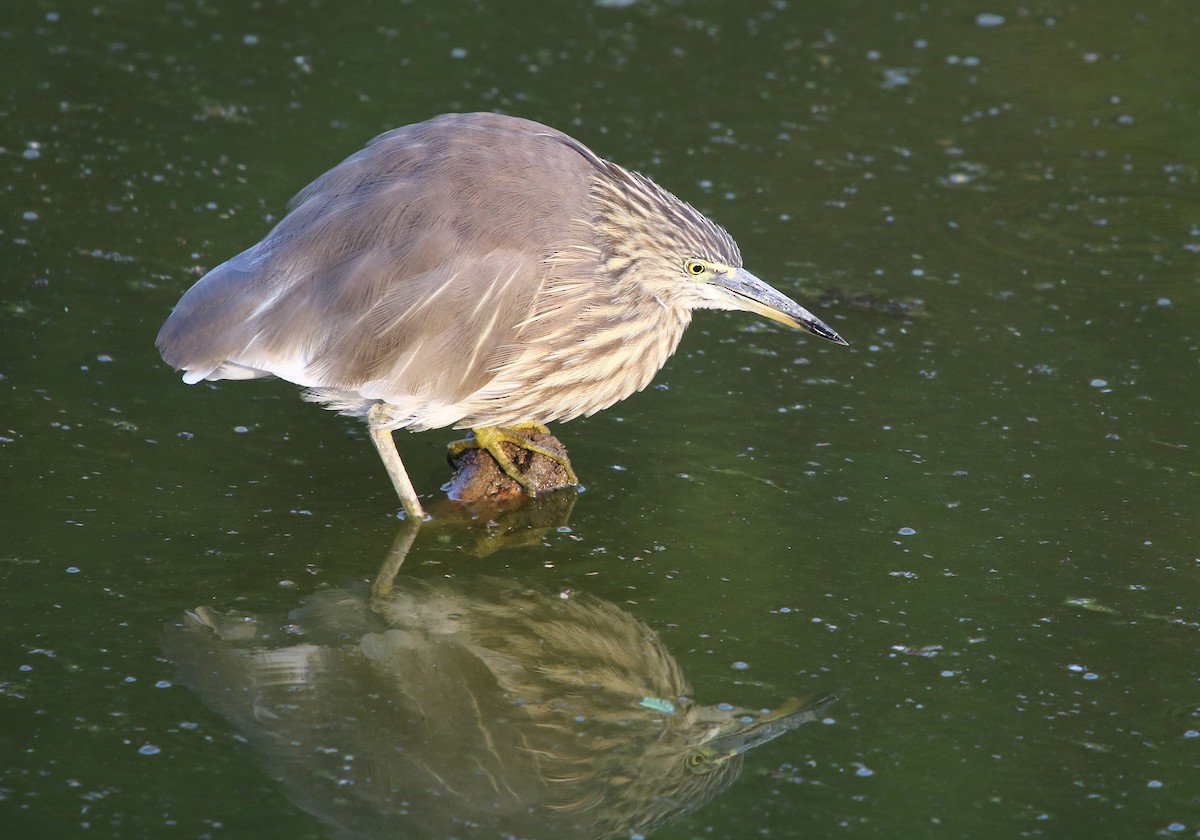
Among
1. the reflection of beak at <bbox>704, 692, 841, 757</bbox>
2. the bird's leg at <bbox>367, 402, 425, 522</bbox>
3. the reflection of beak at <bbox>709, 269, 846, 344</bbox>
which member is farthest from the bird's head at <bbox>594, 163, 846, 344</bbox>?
the reflection of beak at <bbox>704, 692, 841, 757</bbox>

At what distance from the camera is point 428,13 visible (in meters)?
7.52

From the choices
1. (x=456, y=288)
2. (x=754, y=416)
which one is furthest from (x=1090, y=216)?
(x=456, y=288)

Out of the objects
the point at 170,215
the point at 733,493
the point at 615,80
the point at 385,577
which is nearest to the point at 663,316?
the point at 733,493

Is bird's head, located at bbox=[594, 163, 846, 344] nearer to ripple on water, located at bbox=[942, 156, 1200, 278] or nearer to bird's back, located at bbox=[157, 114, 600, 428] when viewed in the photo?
bird's back, located at bbox=[157, 114, 600, 428]

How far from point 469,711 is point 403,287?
→ 3.94 ft

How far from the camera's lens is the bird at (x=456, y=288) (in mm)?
3947

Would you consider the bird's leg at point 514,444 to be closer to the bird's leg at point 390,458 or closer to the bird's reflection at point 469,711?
the bird's leg at point 390,458

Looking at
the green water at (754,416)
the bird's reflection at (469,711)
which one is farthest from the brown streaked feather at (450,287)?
the bird's reflection at (469,711)

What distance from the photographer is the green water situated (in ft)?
10.5

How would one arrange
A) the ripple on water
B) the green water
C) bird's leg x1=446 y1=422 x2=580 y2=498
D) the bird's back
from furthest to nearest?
the ripple on water < bird's leg x1=446 y1=422 x2=580 y2=498 < the bird's back < the green water

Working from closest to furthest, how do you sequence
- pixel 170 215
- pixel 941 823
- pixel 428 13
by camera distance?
pixel 941 823 < pixel 170 215 < pixel 428 13

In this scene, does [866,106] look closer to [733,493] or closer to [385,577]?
Answer: [733,493]

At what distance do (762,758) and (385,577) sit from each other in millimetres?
1162

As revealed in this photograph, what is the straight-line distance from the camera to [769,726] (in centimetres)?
328
